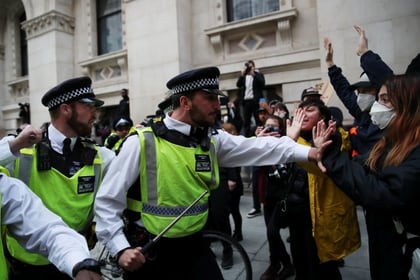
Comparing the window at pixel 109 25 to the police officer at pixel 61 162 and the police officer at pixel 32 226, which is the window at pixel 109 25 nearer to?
the police officer at pixel 61 162

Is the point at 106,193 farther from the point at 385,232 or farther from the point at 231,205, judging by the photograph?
the point at 231,205

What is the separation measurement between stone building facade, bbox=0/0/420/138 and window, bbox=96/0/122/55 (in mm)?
38

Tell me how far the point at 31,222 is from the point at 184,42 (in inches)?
340

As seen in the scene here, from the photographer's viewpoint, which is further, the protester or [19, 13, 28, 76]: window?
[19, 13, 28, 76]: window

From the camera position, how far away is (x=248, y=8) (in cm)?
934

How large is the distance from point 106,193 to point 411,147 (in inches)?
67.5

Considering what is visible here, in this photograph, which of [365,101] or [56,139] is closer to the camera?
[56,139]

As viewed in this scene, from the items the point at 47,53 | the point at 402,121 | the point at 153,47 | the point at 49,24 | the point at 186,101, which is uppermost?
the point at 49,24

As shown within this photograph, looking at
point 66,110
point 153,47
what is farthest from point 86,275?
point 153,47

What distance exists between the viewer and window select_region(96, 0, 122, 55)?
41.0 ft

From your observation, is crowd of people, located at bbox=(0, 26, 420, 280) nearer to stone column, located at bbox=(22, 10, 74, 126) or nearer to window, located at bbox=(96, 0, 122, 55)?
A: window, located at bbox=(96, 0, 122, 55)

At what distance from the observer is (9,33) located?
15.8 meters

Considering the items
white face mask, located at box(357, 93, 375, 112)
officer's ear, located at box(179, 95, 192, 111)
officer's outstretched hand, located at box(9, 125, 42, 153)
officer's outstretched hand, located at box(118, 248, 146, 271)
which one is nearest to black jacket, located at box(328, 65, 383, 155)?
white face mask, located at box(357, 93, 375, 112)

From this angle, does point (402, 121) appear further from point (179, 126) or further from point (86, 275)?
point (86, 275)
